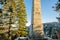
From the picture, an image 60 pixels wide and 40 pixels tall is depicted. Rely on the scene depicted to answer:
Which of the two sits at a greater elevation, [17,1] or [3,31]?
[17,1]

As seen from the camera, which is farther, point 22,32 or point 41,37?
point 22,32

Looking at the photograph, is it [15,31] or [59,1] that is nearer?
[59,1]

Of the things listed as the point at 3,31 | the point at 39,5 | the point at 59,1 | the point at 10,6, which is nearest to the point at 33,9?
the point at 39,5

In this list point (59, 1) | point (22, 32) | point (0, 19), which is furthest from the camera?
point (22, 32)

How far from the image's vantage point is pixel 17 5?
67.3ft

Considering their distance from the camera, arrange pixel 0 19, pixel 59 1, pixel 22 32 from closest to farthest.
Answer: pixel 59 1, pixel 0 19, pixel 22 32

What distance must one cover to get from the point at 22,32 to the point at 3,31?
3262 millimetres

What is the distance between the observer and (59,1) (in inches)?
639

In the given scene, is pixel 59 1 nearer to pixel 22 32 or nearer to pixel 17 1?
pixel 17 1

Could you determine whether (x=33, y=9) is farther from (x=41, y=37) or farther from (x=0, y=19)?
(x=0, y=19)

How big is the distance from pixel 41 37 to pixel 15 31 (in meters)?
4.41

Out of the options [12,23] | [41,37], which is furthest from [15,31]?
[41,37]

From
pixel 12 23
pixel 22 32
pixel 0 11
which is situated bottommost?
pixel 22 32

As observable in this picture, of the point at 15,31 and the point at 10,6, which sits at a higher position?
the point at 10,6
